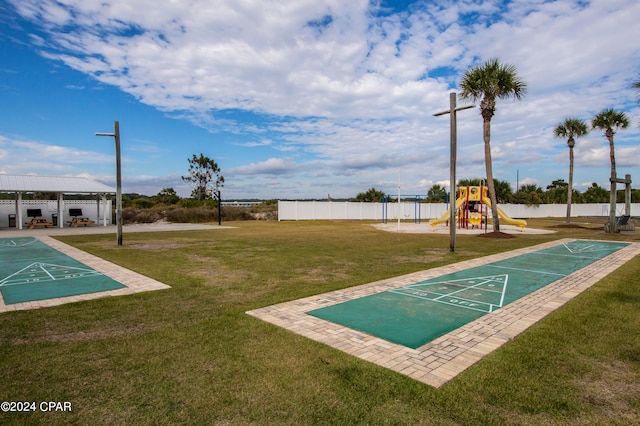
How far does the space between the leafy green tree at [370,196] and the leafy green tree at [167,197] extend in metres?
20.6

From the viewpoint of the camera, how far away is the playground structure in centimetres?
2167

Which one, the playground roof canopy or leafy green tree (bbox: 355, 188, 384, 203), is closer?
the playground roof canopy

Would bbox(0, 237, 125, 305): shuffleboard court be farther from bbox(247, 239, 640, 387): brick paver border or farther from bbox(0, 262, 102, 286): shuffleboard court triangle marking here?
bbox(247, 239, 640, 387): brick paver border

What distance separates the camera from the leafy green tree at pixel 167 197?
39.8 meters

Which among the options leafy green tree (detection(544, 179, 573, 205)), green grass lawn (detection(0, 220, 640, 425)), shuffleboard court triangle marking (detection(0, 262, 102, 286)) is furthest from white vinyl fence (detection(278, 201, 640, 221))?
green grass lawn (detection(0, 220, 640, 425))

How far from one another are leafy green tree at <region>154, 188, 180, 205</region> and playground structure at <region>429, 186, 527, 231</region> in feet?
95.3

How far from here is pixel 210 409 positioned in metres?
2.76

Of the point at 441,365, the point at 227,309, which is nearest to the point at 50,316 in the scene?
the point at 227,309

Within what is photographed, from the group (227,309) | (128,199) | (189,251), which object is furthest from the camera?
(128,199)

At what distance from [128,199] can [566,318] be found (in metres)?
40.0

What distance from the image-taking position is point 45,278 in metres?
7.62

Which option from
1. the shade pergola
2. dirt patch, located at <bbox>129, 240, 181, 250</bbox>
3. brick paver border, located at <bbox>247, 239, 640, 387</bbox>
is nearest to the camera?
brick paver border, located at <bbox>247, 239, 640, 387</bbox>

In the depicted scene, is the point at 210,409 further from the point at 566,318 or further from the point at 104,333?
the point at 566,318

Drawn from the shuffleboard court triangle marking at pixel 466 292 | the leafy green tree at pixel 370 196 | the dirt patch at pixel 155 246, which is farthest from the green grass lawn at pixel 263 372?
the leafy green tree at pixel 370 196
